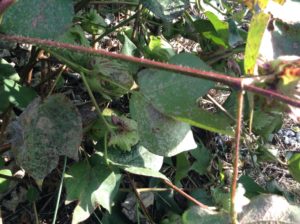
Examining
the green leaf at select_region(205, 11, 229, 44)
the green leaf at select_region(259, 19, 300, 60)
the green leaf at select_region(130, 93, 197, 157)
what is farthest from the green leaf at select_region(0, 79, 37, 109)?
the green leaf at select_region(259, 19, 300, 60)

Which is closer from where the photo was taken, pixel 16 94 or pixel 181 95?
pixel 181 95

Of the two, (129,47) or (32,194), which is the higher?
(129,47)

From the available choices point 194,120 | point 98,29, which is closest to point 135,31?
point 98,29

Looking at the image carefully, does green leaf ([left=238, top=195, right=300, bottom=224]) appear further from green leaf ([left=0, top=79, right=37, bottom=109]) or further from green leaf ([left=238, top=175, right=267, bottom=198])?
green leaf ([left=0, top=79, right=37, bottom=109])

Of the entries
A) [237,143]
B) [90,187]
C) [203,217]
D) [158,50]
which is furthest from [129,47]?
[237,143]

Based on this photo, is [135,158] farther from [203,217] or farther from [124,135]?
[203,217]

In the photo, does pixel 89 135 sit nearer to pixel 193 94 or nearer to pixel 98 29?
pixel 98 29
